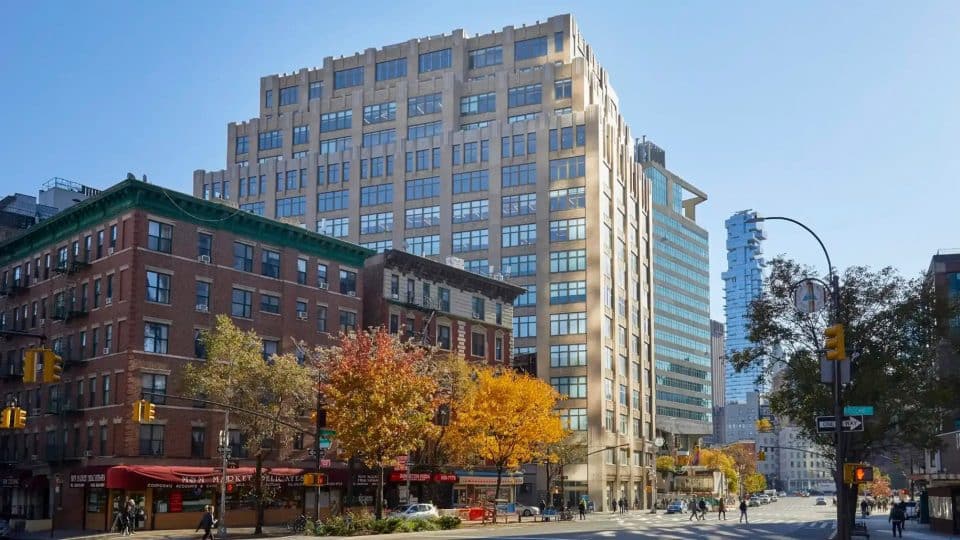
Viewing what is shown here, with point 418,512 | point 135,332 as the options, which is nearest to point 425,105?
point 135,332

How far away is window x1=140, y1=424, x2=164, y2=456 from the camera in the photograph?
60094mm

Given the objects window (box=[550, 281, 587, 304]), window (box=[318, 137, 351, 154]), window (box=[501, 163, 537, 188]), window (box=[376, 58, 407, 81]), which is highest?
window (box=[376, 58, 407, 81])

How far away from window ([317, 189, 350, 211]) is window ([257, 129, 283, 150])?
507 inches

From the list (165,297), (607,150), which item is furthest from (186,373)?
(607,150)

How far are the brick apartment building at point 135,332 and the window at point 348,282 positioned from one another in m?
3.07

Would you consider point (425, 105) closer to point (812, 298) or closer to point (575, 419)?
point (575, 419)

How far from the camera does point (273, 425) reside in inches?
2308

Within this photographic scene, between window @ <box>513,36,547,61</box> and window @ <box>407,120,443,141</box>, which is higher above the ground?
window @ <box>513,36,547,61</box>

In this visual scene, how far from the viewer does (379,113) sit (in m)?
132

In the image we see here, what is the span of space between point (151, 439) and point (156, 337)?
6.15 metres

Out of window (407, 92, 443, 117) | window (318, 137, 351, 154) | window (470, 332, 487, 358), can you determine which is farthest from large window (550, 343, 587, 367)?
window (318, 137, 351, 154)

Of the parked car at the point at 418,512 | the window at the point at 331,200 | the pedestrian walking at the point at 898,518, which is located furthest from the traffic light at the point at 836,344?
the window at the point at 331,200

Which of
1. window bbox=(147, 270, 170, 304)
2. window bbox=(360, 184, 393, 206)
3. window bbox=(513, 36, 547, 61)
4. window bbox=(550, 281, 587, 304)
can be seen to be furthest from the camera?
window bbox=(513, 36, 547, 61)

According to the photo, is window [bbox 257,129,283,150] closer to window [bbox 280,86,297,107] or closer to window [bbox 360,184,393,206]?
window [bbox 280,86,297,107]
